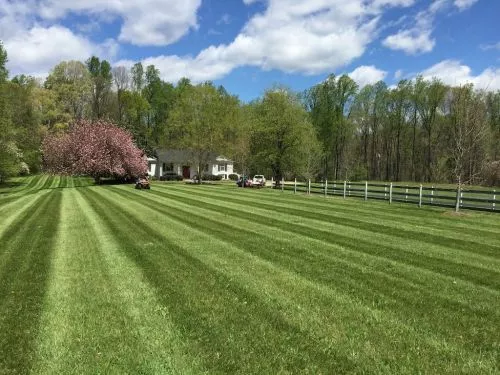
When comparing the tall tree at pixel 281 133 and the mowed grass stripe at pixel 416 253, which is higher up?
the tall tree at pixel 281 133

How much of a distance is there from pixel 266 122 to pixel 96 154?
2118 centimetres

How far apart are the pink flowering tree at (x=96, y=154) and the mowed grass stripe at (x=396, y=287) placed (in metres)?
46.8

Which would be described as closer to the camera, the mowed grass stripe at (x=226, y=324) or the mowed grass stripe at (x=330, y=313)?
the mowed grass stripe at (x=226, y=324)

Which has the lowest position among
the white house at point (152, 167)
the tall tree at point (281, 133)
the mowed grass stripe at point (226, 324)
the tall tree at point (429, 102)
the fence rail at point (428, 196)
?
the mowed grass stripe at point (226, 324)

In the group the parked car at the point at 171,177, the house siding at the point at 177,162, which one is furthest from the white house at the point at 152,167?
the parked car at the point at 171,177

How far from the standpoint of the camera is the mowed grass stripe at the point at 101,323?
473 centimetres

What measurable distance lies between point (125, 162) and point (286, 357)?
178 ft

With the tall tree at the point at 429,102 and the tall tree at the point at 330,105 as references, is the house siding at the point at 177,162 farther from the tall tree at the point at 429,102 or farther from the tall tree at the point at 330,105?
the tall tree at the point at 429,102

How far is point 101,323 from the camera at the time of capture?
588cm

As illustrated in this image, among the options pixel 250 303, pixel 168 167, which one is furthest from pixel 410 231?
pixel 168 167

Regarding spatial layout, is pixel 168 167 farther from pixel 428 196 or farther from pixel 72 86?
pixel 428 196

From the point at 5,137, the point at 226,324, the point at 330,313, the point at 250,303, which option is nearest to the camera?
the point at 226,324

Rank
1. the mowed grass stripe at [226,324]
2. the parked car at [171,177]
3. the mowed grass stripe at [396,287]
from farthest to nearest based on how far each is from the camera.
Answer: the parked car at [171,177], the mowed grass stripe at [396,287], the mowed grass stripe at [226,324]

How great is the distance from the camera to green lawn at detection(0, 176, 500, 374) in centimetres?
481
